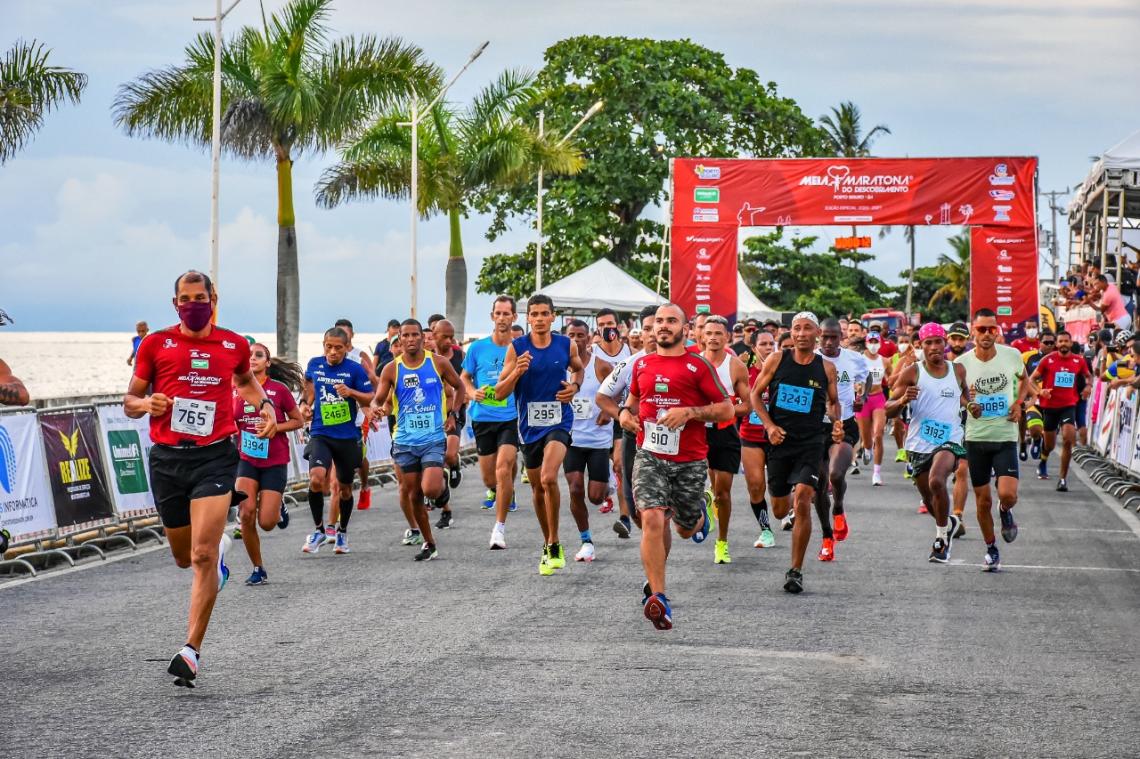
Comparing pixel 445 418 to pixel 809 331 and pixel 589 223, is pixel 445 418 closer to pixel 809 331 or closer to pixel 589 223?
pixel 809 331

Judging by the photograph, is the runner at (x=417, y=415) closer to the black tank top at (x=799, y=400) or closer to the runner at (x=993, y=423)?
the black tank top at (x=799, y=400)

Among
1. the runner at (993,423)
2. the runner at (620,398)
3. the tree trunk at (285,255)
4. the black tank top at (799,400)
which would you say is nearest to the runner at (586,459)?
the runner at (620,398)

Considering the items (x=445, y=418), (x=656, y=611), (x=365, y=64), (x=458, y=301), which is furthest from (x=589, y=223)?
(x=656, y=611)

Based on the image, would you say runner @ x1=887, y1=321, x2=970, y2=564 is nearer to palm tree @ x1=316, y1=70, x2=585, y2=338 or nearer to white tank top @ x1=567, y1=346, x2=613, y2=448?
white tank top @ x1=567, y1=346, x2=613, y2=448

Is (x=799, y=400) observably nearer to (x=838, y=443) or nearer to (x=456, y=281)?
(x=838, y=443)

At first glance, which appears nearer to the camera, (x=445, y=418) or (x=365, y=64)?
(x=445, y=418)

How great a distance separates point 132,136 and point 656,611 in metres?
Result: 23.1

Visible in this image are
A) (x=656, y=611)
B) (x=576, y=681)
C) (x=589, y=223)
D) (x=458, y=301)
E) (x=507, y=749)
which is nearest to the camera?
(x=507, y=749)

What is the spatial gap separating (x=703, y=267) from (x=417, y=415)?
20.8 m

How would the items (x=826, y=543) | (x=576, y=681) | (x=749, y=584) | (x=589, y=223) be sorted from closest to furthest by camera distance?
(x=576, y=681), (x=749, y=584), (x=826, y=543), (x=589, y=223)

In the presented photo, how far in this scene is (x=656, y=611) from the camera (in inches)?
337

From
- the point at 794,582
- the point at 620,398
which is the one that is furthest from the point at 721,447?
the point at 794,582

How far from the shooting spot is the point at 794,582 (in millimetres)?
10672

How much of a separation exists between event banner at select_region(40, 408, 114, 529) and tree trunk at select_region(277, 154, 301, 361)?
15.9 m
